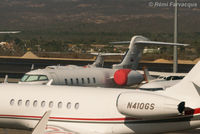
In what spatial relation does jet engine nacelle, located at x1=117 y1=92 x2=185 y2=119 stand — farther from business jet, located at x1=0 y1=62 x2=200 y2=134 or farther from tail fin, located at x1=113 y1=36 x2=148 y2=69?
tail fin, located at x1=113 y1=36 x2=148 y2=69

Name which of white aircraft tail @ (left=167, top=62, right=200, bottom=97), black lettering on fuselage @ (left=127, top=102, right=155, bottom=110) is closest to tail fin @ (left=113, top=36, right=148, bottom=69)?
white aircraft tail @ (left=167, top=62, right=200, bottom=97)

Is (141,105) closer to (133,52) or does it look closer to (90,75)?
(90,75)

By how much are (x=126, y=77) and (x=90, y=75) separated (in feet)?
7.70

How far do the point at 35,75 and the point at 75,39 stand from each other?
124 metres

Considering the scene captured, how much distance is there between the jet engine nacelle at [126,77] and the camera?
35938 millimetres

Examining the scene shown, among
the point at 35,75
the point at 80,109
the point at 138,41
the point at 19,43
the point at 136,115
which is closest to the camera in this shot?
the point at 136,115

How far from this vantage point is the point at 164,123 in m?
18.9

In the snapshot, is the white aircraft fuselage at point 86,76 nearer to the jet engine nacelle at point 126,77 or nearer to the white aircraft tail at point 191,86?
the jet engine nacelle at point 126,77

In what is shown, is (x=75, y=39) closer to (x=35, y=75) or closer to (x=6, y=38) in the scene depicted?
(x=6, y=38)

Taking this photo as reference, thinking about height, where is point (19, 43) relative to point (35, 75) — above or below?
below

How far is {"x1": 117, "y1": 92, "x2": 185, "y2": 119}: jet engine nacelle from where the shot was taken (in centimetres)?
1811

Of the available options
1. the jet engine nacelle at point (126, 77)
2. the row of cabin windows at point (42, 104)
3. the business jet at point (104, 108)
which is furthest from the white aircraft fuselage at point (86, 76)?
the row of cabin windows at point (42, 104)

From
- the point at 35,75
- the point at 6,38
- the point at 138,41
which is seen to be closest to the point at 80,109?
the point at 35,75

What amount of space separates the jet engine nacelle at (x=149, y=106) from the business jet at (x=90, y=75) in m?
14.3
